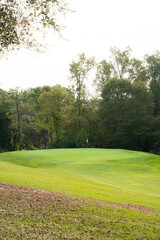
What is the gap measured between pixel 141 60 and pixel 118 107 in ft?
53.1

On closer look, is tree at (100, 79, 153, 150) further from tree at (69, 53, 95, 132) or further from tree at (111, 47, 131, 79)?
tree at (111, 47, 131, 79)

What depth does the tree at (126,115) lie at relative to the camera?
4909cm

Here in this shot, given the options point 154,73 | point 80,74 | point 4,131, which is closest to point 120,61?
point 154,73

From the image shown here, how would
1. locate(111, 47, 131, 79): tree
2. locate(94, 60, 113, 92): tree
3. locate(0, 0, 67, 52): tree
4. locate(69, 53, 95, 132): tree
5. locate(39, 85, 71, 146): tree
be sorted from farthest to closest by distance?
locate(111, 47, 131, 79): tree, locate(94, 60, 113, 92): tree, locate(39, 85, 71, 146): tree, locate(69, 53, 95, 132): tree, locate(0, 0, 67, 52): tree

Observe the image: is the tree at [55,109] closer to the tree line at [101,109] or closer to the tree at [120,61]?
the tree line at [101,109]

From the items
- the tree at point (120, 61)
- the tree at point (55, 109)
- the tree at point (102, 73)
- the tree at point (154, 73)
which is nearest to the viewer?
the tree at point (154, 73)

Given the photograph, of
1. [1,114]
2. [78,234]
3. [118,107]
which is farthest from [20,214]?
[1,114]

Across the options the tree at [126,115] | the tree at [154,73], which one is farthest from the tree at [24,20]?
the tree at [154,73]

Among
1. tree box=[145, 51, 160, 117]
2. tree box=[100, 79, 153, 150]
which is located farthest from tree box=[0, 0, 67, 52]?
tree box=[145, 51, 160, 117]

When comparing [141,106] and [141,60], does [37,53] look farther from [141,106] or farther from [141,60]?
[141,60]

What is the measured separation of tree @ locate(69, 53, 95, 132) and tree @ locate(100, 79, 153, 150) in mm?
6161

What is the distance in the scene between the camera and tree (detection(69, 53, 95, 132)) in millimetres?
55062

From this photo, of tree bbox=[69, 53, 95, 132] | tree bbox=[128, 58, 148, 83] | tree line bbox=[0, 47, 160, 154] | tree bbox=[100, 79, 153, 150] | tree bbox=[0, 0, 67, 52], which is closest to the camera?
tree bbox=[0, 0, 67, 52]

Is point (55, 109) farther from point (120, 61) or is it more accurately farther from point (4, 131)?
point (120, 61)
